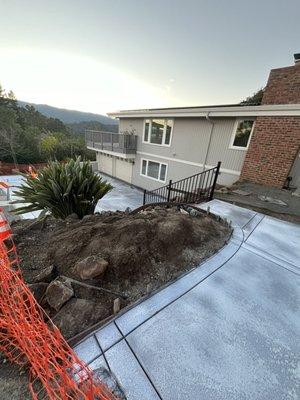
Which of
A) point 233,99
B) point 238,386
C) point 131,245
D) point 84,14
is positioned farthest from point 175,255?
point 233,99

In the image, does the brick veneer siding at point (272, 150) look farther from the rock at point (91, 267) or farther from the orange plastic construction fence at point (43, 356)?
the orange plastic construction fence at point (43, 356)

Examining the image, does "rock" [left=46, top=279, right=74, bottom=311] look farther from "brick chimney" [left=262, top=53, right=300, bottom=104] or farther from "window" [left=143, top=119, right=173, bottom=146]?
"window" [left=143, top=119, right=173, bottom=146]

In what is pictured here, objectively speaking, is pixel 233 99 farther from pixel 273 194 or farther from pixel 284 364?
pixel 284 364

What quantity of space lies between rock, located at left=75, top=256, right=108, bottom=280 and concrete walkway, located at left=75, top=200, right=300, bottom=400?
0.50 metres

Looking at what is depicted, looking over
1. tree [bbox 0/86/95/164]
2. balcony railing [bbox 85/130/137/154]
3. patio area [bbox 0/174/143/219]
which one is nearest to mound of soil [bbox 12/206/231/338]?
patio area [bbox 0/174/143/219]

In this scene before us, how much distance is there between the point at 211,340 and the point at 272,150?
664 centimetres

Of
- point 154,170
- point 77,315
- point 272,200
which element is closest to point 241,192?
point 272,200

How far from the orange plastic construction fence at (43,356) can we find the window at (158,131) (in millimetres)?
10077

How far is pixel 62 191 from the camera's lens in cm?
402

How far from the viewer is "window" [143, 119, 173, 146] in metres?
10.2

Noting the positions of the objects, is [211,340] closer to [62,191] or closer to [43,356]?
[43,356]

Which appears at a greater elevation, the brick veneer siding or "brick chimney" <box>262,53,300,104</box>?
"brick chimney" <box>262,53,300,104</box>

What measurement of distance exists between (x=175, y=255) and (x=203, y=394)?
134 centimetres

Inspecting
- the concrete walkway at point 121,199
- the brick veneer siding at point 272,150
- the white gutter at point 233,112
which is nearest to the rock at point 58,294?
the concrete walkway at point 121,199
